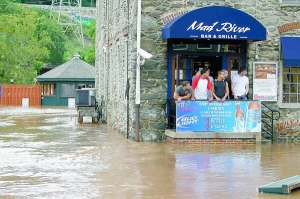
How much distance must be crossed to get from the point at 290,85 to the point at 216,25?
12.0ft

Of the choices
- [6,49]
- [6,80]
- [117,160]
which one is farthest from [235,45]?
[6,80]

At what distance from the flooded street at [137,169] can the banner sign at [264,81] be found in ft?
5.39

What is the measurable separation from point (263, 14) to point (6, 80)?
48736 mm

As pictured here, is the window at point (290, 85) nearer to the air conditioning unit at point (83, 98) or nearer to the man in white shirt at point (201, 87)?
the man in white shirt at point (201, 87)

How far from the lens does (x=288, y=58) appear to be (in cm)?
2025

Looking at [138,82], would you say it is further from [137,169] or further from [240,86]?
[137,169]

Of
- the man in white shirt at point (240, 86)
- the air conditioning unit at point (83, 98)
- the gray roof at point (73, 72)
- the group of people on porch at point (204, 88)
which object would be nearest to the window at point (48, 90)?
the gray roof at point (73, 72)

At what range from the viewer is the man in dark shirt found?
1939cm

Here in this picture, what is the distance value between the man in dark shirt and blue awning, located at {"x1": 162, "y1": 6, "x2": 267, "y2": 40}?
1163mm

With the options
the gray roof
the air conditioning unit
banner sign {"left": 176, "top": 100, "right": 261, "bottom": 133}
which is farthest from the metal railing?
the gray roof

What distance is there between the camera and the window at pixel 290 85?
69.6ft

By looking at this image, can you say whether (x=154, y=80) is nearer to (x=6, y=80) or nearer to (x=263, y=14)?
(x=263, y=14)

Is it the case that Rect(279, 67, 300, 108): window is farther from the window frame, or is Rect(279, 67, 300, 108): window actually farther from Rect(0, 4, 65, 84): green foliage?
Rect(0, 4, 65, 84): green foliage

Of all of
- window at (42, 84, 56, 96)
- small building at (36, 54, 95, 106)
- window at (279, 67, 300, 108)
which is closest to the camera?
window at (279, 67, 300, 108)
